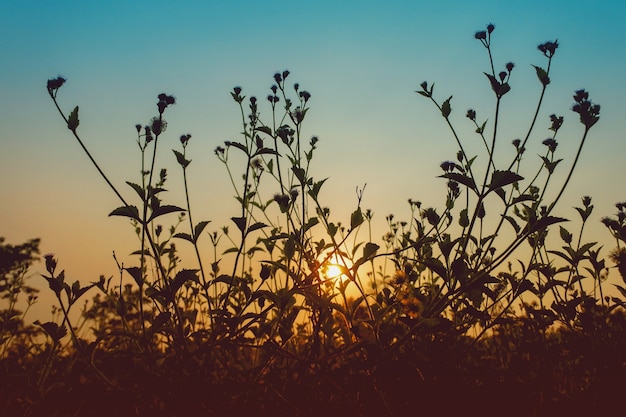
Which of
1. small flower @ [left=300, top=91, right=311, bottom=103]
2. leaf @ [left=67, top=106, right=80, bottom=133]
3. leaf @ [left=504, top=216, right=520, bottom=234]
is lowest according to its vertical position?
leaf @ [left=504, top=216, right=520, bottom=234]

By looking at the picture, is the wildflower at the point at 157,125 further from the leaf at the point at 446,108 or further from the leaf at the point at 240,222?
the leaf at the point at 446,108

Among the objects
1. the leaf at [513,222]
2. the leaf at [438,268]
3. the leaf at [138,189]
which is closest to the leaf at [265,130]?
the leaf at [138,189]

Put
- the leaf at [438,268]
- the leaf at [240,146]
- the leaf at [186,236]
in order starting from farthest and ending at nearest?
the leaf at [240,146]
the leaf at [186,236]
the leaf at [438,268]

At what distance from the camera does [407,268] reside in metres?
3.36

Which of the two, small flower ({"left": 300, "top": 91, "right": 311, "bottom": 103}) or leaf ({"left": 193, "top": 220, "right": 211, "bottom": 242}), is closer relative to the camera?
leaf ({"left": 193, "top": 220, "right": 211, "bottom": 242})

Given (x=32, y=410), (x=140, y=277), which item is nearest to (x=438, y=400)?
(x=140, y=277)

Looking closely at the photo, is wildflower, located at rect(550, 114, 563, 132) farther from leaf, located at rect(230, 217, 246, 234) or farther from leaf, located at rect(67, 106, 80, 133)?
leaf, located at rect(67, 106, 80, 133)

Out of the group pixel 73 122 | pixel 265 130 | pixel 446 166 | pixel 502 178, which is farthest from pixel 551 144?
pixel 73 122

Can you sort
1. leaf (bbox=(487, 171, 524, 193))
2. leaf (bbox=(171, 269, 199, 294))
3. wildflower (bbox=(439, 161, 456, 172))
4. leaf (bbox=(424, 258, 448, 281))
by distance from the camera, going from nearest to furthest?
leaf (bbox=(487, 171, 524, 193))
leaf (bbox=(424, 258, 448, 281))
leaf (bbox=(171, 269, 199, 294))
wildflower (bbox=(439, 161, 456, 172))

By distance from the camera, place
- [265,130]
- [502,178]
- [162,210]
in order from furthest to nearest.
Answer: [265,130]
[162,210]
[502,178]

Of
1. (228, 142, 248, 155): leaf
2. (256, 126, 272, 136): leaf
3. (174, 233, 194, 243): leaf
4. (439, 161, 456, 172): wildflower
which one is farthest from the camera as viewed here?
(439, 161, 456, 172): wildflower

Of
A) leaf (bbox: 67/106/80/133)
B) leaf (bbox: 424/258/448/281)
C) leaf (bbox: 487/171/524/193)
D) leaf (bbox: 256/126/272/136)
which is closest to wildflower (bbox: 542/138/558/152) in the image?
leaf (bbox: 487/171/524/193)

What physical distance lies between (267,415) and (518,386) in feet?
5.50

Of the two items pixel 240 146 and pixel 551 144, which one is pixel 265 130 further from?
pixel 551 144
